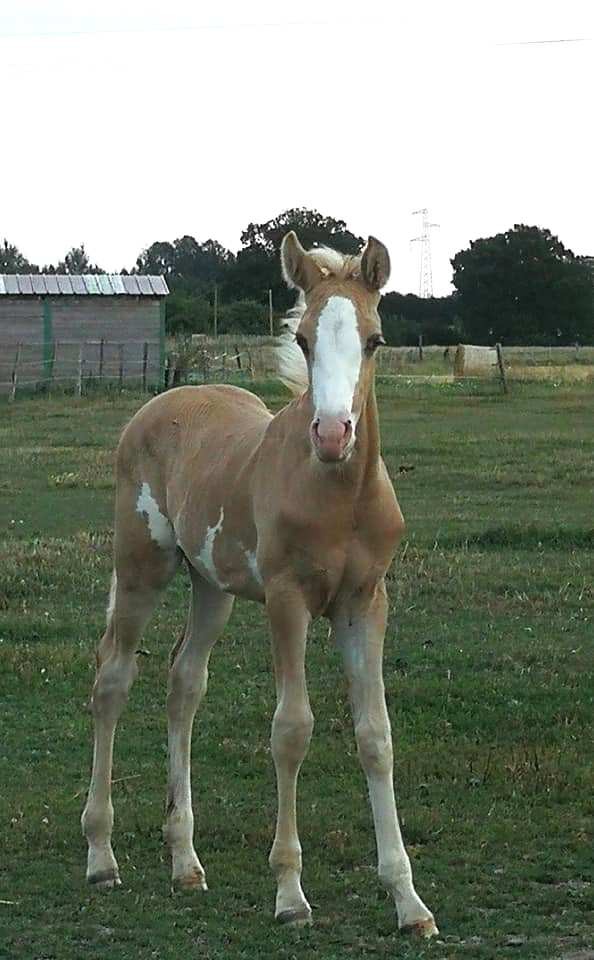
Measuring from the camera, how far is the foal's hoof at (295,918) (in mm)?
5184

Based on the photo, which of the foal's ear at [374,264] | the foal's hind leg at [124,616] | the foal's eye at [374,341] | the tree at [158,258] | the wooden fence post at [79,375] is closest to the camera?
the foal's eye at [374,341]

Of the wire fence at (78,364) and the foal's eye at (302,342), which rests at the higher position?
the foal's eye at (302,342)

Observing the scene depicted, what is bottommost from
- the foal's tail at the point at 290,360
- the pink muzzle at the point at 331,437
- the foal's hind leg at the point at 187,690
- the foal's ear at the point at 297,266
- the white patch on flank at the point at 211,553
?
the foal's hind leg at the point at 187,690

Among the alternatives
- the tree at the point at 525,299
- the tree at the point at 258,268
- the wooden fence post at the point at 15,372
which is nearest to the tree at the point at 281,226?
the tree at the point at 258,268

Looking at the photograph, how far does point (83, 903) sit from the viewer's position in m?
5.55

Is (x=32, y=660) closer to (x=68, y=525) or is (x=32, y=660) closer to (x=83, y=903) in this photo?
(x=83, y=903)

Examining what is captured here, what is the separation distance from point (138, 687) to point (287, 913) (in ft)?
12.0

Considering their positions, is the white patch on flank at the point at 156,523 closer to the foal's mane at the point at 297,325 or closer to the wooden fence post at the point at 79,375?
the foal's mane at the point at 297,325

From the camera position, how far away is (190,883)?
5.71 meters

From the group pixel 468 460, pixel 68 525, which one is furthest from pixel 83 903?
pixel 468 460

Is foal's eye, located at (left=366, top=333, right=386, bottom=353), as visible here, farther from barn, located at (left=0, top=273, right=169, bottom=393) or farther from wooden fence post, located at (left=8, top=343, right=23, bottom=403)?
barn, located at (left=0, top=273, right=169, bottom=393)

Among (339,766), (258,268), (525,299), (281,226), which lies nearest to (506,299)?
(525,299)

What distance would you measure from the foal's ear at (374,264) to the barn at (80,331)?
31.5 m

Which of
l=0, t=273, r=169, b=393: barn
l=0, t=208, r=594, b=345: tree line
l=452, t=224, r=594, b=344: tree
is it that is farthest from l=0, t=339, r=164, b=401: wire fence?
l=452, t=224, r=594, b=344: tree
